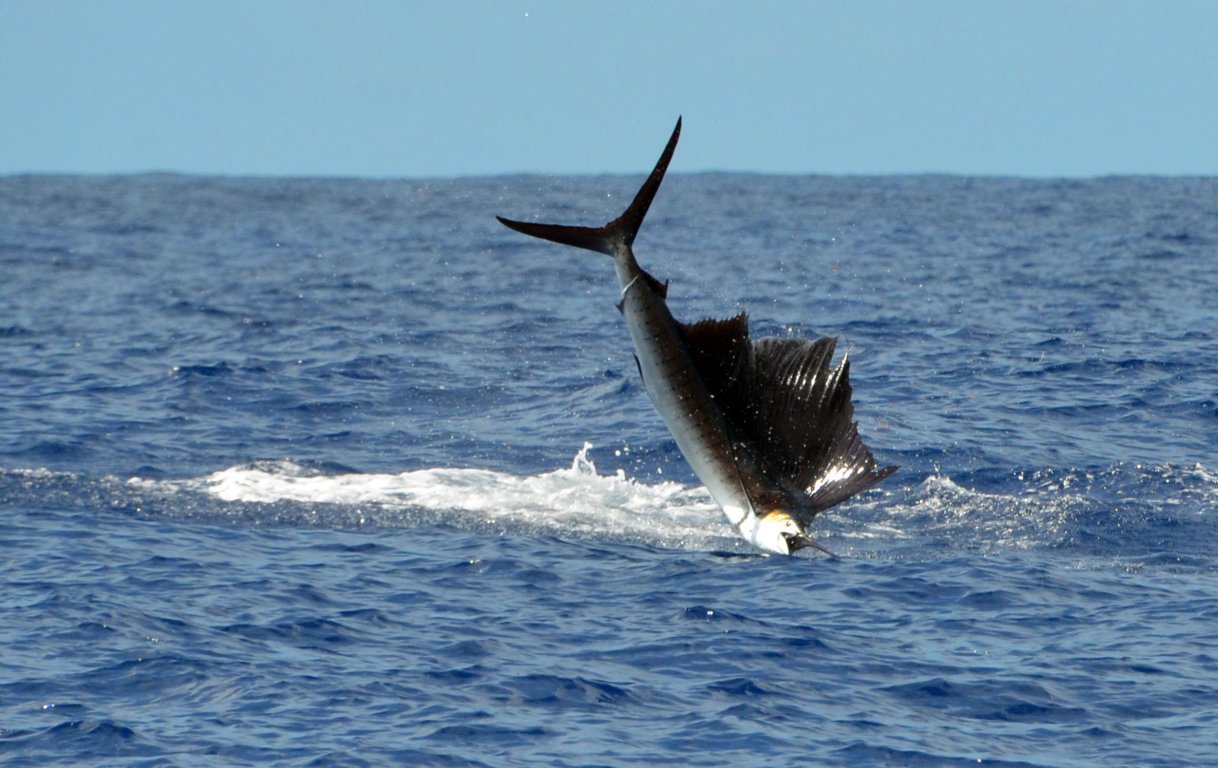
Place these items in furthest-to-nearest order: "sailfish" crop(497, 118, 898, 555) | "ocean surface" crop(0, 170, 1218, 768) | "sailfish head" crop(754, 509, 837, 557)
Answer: "sailfish head" crop(754, 509, 837, 557) → "sailfish" crop(497, 118, 898, 555) → "ocean surface" crop(0, 170, 1218, 768)

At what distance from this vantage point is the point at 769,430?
41.0 ft

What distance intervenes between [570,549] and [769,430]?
2039 mm

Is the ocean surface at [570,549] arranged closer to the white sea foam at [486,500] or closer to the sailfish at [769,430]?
the white sea foam at [486,500]

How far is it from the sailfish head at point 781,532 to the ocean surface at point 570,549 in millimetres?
144

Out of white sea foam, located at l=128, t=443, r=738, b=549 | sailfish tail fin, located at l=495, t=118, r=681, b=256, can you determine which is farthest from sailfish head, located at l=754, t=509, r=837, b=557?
sailfish tail fin, located at l=495, t=118, r=681, b=256

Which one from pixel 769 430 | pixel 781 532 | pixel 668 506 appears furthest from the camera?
pixel 668 506

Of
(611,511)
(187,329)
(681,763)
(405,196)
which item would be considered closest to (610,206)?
(405,196)

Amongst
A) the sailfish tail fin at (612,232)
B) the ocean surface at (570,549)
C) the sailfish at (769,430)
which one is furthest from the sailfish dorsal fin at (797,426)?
the sailfish tail fin at (612,232)

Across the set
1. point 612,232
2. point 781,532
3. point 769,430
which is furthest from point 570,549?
point 612,232

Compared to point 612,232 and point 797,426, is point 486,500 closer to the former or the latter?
point 797,426

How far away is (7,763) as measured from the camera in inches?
319

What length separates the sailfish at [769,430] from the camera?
1217 centimetres

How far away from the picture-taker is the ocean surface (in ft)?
28.9

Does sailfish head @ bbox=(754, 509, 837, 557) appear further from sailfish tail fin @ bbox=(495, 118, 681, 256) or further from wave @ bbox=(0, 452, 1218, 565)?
sailfish tail fin @ bbox=(495, 118, 681, 256)
